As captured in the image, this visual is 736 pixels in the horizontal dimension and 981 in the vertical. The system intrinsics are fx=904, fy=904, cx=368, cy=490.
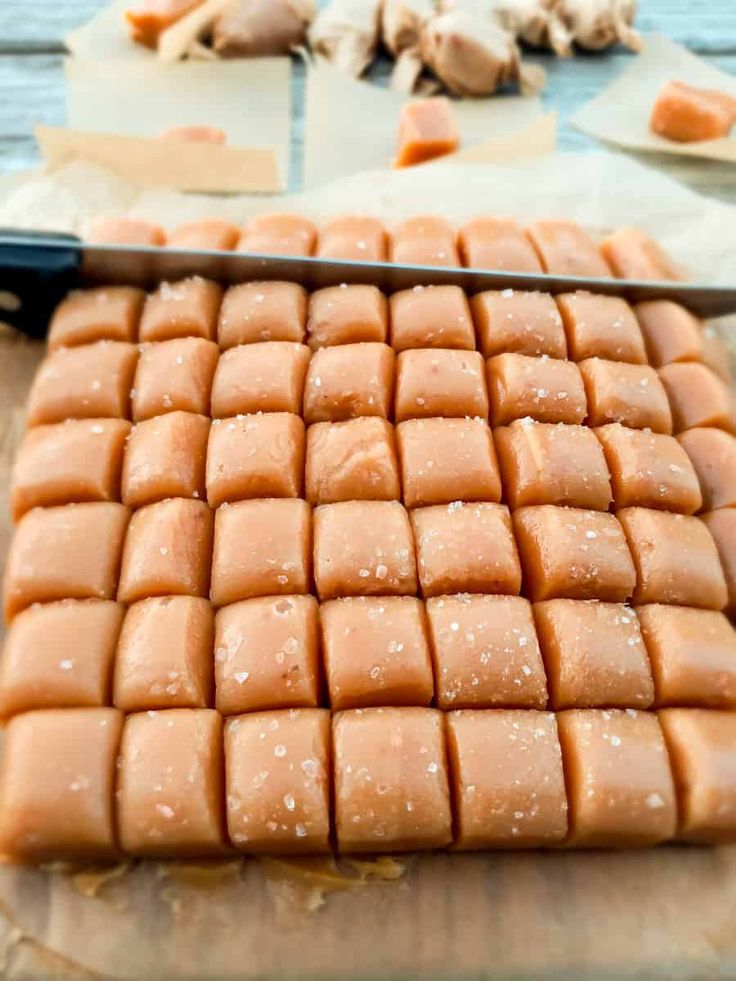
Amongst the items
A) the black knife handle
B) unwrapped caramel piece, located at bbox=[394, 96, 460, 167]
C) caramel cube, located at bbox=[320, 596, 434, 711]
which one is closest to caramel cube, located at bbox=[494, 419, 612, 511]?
caramel cube, located at bbox=[320, 596, 434, 711]

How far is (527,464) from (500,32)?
141 cm

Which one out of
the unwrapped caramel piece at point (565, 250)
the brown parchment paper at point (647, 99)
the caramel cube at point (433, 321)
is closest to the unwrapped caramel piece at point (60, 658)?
the caramel cube at point (433, 321)

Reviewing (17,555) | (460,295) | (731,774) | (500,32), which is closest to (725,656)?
(731,774)

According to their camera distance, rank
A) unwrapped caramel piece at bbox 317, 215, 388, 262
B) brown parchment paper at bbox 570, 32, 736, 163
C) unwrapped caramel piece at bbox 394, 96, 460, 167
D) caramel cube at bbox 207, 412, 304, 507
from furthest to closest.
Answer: brown parchment paper at bbox 570, 32, 736, 163
unwrapped caramel piece at bbox 394, 96, 460, 167
unwrapped caramel piece at bbox 317, 215, 388, 262
caramel cube at bbox 207, 412, 304, 507

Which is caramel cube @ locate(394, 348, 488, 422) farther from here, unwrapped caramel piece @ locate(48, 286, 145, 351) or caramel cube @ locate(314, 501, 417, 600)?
unwrapped caramel piece @ locate(48, 286, 145, 351)

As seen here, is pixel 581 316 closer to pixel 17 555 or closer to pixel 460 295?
pixel 460 295

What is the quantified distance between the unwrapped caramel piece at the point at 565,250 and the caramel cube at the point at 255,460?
61cm

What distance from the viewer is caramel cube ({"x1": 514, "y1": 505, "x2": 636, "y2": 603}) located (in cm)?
126

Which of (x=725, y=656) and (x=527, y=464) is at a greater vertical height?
(x=527, y=464)

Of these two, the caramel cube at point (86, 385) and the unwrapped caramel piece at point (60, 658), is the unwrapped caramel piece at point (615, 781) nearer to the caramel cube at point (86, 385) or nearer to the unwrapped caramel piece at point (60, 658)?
the unwrapped caramel piece at point (60, 658)

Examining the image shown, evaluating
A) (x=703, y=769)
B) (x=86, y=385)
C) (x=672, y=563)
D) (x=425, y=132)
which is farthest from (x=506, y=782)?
(x=425, y=132)

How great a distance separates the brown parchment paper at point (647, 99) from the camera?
85.4 inches

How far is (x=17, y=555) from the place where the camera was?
1.29 m

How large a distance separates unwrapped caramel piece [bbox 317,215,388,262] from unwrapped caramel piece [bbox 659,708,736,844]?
0.91 metres
